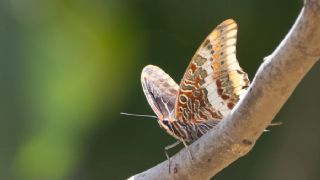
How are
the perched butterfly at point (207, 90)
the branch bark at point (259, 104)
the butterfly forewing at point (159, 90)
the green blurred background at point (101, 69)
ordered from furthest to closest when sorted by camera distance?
the green blurred background at point (101, 69)
the butterfly forewing at point (159, 90)
the perched butterfly at point (207, 90)
the branch bark at point (259, 104)

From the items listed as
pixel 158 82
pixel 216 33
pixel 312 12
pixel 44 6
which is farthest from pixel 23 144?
pixel 312 12

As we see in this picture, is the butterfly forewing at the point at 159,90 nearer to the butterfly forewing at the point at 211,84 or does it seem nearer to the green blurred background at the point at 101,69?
the butterfly forewing at the point at 211,84

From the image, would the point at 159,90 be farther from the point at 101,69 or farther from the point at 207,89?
the point at 101,69

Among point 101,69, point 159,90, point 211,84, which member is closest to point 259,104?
point 211,84

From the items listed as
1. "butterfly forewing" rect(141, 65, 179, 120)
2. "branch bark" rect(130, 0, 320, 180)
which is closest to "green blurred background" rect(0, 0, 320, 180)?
"butterfly forewing" rect(141, 65, 179, 120)

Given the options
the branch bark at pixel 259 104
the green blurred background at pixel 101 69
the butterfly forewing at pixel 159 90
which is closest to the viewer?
the branch bark at pixel 259 104

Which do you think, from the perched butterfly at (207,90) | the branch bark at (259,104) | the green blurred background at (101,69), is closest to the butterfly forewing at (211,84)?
the perched butterfly at (207,90)
